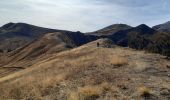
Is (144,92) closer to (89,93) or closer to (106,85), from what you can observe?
(106,85)

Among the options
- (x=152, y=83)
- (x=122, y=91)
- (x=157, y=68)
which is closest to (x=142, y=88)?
(x=122, y=91)

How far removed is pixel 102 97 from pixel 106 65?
9386mm

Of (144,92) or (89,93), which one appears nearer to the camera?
(144,92)

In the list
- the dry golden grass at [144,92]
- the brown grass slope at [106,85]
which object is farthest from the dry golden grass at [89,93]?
the dry golden grass at [144,92]

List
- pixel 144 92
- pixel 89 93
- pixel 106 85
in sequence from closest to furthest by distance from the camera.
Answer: pixel 144 92
pixel 89 93
pixel 106 85

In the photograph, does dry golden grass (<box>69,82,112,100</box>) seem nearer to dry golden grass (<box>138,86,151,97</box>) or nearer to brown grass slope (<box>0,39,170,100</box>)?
brown grass slope (<box>0,39,170,100</box>)

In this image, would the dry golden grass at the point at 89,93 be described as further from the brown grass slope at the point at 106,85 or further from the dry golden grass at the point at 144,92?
the dry golden grass at the point at 144,92

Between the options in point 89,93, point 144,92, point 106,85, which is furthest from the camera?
point 106,85

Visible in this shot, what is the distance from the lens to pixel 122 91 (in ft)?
48.9

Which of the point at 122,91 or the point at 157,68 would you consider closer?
the point at 122,91

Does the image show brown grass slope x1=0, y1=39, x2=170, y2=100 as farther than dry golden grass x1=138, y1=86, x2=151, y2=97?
Yes

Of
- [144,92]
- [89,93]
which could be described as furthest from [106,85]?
[144,92]

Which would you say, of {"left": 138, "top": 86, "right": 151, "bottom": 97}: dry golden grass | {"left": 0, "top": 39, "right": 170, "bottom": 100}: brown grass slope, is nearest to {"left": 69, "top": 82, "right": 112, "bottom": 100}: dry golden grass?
{"left": 0, "top": 39, "right": 170, "bottom": 100}: brown grass slope

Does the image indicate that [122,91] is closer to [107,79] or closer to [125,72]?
[107,79]
